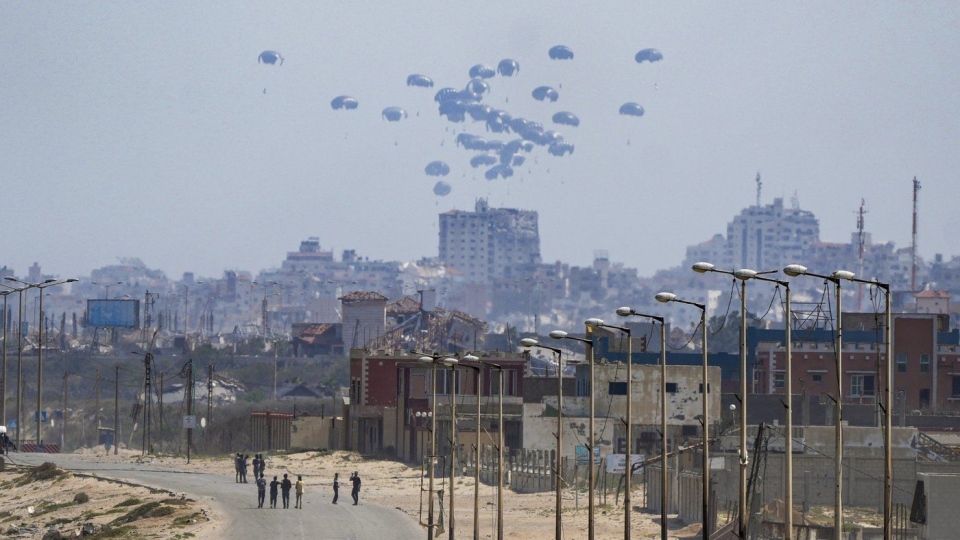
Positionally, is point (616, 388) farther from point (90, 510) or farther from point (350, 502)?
point (90, 510)

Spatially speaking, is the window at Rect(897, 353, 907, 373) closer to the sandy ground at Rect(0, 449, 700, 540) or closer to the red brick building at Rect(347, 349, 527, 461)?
the red brick building at Rect(347, 349, 527, 461)

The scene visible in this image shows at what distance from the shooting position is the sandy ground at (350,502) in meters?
60.4

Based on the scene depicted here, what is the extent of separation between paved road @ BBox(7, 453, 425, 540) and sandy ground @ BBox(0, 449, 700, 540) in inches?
31.0

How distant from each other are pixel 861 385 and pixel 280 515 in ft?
167

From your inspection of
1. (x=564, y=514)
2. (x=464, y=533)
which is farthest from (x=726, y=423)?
(x=464, y=533)

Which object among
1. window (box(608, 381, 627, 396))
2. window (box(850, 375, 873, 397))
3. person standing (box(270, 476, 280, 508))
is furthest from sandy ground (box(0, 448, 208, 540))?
window (box(850, 375, 873, 397))

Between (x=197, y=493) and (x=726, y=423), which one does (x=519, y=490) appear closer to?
(x=197, y=493)

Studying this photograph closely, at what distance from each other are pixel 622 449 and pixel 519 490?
10106 mm

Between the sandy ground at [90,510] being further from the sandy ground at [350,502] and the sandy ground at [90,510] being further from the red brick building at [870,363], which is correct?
the red brick building at [870,363]

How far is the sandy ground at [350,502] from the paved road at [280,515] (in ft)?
2.58

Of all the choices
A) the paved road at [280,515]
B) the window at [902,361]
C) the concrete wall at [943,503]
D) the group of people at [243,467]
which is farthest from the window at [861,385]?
the concrete wall at [943,503]

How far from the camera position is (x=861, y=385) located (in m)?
104

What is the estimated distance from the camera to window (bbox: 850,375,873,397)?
103625 millimetres

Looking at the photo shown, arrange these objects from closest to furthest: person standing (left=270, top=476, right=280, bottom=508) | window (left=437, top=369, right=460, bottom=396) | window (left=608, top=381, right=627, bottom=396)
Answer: person standing (left=270, top=476, right=280, bottom=508), window (left=608, top=381, right=627, bottom=396), window (left=437, top=369, right=460, bottom=396)
